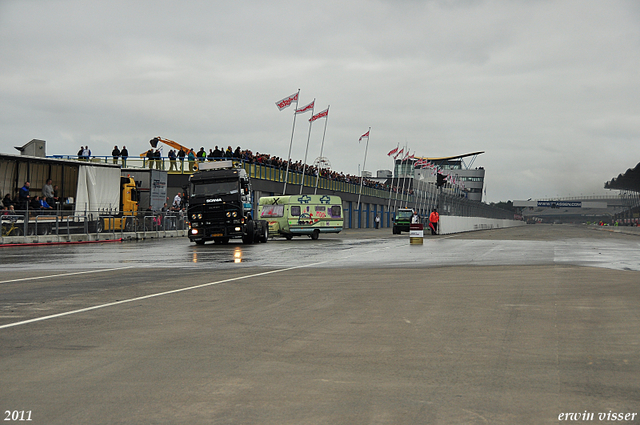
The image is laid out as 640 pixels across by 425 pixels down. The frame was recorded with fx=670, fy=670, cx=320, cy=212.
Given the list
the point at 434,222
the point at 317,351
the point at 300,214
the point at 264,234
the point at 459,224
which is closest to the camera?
the point at 317,351

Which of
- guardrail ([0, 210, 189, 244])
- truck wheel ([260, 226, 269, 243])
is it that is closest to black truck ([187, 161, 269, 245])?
truck wheel ([260, 226, 269, 243])

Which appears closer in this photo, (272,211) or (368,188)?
(272,211)

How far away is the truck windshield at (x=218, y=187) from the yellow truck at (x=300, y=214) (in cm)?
736

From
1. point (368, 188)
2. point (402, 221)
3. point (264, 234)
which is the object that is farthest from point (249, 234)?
point (368, 188)

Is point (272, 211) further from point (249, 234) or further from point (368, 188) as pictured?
point (368, 188)

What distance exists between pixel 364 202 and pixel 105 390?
80486mm

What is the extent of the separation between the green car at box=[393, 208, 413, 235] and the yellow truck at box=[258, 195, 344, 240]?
16.6 meters

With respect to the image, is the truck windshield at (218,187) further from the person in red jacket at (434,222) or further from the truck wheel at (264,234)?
the person in red jacket at (434,222)

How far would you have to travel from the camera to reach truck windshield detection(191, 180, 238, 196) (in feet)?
96.1

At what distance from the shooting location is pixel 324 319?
839 cm

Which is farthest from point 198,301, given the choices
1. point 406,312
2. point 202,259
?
point 202,259

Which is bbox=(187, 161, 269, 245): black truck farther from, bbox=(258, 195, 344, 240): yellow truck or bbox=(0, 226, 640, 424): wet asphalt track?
bbox=(0, 226, 640, 424): wet asphalt track

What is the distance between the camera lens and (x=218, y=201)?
29.3 meters

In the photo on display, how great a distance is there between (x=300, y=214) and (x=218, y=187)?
7897 mm
